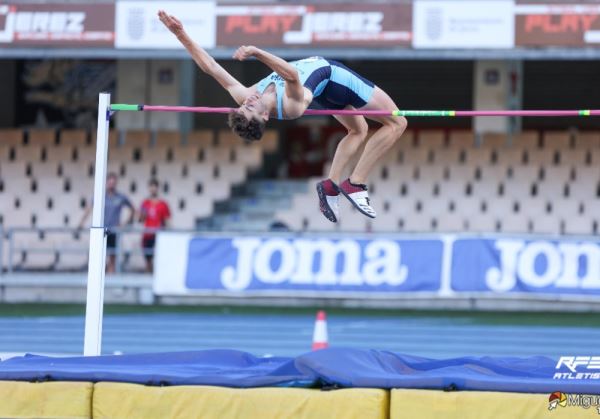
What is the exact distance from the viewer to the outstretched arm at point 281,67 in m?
7.19

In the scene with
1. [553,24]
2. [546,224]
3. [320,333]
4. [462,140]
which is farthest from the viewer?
[462,140]

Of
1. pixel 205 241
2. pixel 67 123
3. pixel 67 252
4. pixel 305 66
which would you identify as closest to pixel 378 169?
pixel 205 241

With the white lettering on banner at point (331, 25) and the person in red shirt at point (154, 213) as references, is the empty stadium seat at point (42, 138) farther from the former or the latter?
the white lettering on banner at point (331, 25)

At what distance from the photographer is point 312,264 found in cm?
1459

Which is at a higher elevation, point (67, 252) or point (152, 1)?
point (152, 1)

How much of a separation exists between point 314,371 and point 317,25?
9.04 metres

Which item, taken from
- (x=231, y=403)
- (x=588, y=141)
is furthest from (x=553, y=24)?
(x=231, y=403)

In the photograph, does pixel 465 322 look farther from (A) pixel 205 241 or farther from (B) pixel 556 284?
(A) pixel 205 241

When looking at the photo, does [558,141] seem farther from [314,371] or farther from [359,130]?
[314,371]

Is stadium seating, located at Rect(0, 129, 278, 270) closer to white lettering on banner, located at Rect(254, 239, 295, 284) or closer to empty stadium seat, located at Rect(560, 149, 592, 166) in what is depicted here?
white lettering on banner, located at Rect(254, 239, 295, 284)

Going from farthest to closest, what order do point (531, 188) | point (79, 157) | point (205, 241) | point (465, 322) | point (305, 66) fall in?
point (79, 157)
point (531, 188)
point (205, 241)
point (465, 322)
point (305, 66)

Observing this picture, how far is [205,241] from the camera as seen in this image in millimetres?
14766

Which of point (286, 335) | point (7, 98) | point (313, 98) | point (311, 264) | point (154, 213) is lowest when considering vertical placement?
point (286, 335)

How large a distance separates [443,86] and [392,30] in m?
4.51
